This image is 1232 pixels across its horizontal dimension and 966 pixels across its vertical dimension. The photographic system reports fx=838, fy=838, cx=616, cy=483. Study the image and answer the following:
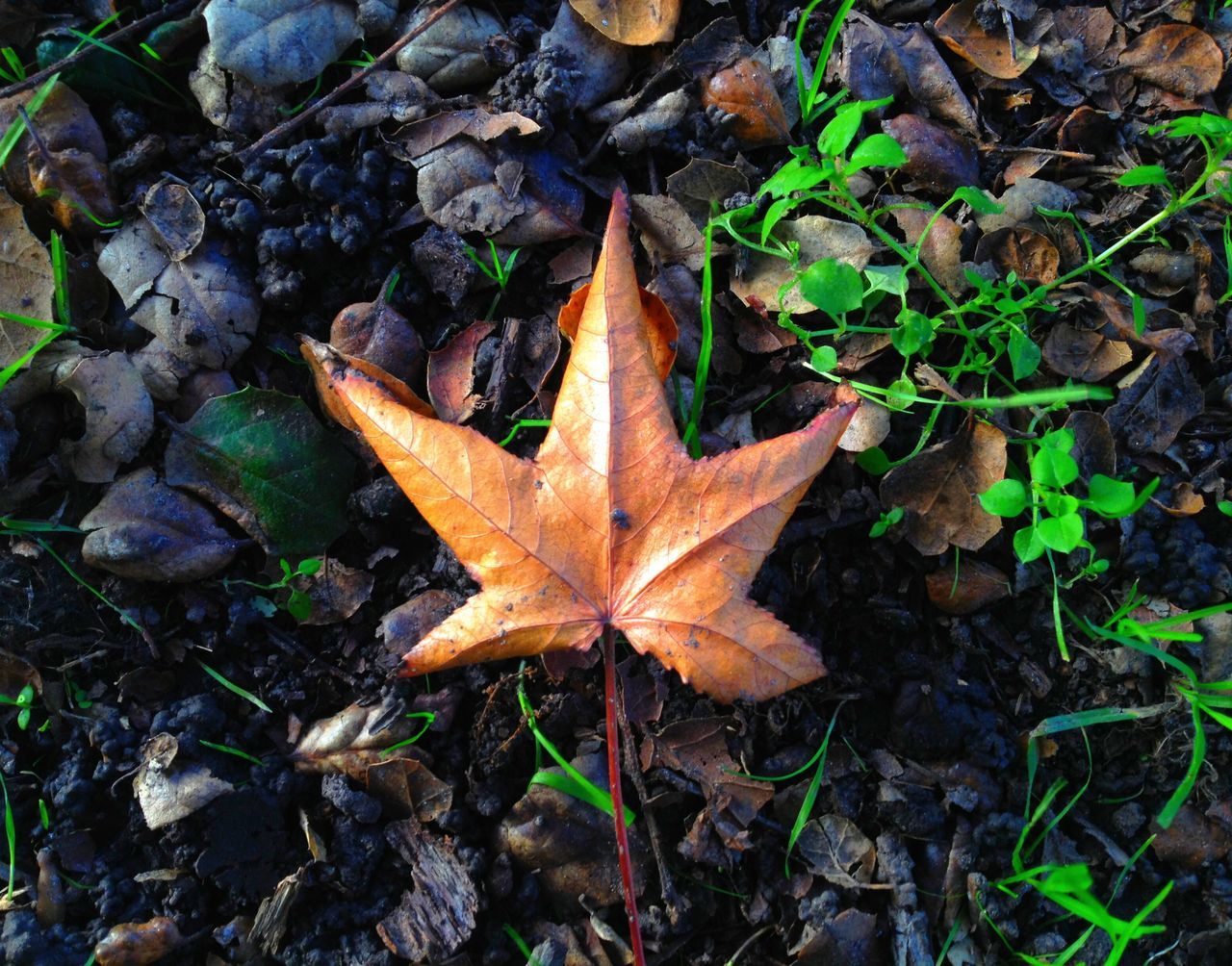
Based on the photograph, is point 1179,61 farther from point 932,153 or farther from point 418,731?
point 418,731

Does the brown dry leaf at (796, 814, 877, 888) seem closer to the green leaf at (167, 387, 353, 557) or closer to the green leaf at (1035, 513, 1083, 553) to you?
the green leaf at (1035, 513, 1083, 553)

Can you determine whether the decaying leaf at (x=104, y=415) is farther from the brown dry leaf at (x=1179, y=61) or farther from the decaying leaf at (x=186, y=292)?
the brown dry leaf at (x=1179, y=61)

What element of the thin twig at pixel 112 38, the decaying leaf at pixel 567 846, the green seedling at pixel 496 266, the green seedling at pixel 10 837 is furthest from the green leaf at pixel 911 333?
the green seedling at pixel 10 837

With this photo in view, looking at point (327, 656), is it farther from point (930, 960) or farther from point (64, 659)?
point (930, 960)

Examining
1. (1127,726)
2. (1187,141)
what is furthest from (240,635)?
(1187,141)

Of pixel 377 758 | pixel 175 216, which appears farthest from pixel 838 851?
pixel 175 216

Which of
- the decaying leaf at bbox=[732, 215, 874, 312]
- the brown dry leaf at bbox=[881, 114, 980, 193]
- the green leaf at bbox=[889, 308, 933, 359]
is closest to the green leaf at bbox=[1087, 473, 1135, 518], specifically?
the green leaf at bbox=[889, 308, 933, 359]
